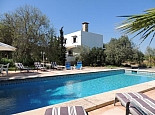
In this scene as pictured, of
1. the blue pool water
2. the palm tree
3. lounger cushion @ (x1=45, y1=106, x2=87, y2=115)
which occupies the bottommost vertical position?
the blue pool water

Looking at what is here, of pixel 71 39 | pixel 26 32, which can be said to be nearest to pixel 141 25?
pixel 26 32

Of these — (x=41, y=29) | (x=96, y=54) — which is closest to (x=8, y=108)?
(x=41, y=29)

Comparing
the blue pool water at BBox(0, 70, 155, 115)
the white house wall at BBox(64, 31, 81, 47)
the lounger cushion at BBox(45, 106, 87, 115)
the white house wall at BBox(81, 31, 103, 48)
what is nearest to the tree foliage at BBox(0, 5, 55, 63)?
the blue pool water at BBox(0, 70, 155, 115)

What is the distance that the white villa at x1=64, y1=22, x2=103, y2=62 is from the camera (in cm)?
2848

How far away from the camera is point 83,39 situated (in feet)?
94.9

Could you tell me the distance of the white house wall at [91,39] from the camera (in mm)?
29053

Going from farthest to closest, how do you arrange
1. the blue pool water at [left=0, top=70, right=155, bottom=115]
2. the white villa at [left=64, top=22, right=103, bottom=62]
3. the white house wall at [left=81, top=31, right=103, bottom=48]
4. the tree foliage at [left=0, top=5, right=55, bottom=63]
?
the white house wall at [left=81, top=31, right=103, bottom=48] < the white villa at [left=64, top=22, right=103, bottom=62] < the tree foliage at [left=0, top=5, right=55, bottom=63] < the blue pool water at [left=0, top=70, right=155, bottom=115]

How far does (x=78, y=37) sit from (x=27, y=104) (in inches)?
951

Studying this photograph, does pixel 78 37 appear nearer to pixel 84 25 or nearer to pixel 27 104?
pixel 84 25

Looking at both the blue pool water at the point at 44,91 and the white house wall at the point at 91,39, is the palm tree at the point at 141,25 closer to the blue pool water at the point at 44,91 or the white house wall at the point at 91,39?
the blue pool water at the point at 44,91

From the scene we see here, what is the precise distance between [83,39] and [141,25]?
27682mm

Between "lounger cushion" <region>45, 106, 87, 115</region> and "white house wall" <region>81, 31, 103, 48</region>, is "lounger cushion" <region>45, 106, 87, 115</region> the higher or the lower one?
the lower one

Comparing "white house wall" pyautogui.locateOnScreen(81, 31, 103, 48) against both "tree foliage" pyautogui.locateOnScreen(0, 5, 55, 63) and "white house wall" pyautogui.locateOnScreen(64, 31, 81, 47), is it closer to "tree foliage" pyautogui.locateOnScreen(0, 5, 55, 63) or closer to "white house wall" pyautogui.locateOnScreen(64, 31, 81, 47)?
"white house wall" pyautogui.locateOnScreen(64, 31, 81, 47)

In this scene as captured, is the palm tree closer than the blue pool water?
Yes
